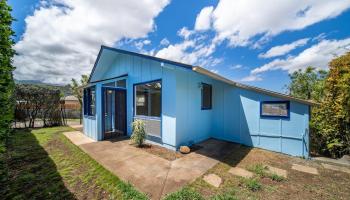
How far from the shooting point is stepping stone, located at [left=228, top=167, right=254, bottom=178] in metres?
4.23

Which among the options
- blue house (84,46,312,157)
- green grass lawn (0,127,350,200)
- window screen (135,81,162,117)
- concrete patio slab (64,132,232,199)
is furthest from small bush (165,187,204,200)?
window screen (135,81,162,117)

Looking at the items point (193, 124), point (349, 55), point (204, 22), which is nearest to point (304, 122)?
point (349, 55)

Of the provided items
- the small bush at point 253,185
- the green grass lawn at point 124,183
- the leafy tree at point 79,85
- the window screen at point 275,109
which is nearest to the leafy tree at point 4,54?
the green grass lawn at point 124,183

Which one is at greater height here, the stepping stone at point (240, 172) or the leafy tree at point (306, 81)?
the leafy tree at point (306, 81)

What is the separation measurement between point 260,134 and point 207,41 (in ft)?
23.4

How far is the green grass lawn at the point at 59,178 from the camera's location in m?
3.24

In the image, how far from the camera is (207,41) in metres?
10.5

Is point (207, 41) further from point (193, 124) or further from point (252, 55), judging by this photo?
point (252, 55)

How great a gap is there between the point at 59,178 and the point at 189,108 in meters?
4.93

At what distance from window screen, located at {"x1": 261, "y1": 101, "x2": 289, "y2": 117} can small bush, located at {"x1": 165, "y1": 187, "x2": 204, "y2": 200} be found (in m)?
5.12

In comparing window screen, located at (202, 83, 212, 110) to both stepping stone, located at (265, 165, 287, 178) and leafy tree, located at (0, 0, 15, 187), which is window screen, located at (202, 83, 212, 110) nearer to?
stepping stone, located at (265, 165, 287, 178)

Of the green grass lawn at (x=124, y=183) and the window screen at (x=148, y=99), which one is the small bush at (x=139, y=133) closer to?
the window screen at (x=148, y=99)

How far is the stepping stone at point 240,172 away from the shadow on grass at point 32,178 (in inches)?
164

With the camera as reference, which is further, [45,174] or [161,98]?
[161,98]
